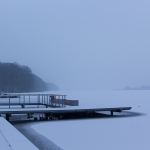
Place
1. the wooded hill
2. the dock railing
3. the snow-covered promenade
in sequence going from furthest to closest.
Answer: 1. the wooded hill
2. the dock railing
3. the snow-covered promenade

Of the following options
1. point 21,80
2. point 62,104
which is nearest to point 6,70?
point 21,80

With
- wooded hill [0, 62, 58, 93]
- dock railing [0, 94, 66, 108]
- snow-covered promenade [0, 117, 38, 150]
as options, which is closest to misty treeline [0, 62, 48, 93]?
wooded hill [0, 62, 58, 93]

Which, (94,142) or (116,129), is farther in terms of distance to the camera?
(116,129)

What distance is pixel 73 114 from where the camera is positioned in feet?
51.7

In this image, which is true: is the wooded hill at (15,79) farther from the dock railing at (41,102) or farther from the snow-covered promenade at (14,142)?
the snow-covered promenade at (14,142)

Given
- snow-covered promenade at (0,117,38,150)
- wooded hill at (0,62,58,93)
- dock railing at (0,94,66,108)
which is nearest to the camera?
snow-covered promenade at (0,117,38,150)

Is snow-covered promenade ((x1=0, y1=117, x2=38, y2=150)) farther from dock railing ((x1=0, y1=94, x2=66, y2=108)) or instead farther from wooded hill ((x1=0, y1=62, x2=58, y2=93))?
wooded hill ((x1=0, y1=62, x2=58, y2=93))

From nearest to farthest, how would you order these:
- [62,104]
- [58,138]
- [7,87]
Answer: [58,138] → [62,104] → [7,87]

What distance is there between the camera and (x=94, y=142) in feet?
25.7

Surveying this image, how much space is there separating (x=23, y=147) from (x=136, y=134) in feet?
13.8

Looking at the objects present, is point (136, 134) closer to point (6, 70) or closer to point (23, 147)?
point (23, 147)

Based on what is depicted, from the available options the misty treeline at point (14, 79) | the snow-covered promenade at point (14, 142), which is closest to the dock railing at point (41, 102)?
the snow-covered promenade at point (14, 142)

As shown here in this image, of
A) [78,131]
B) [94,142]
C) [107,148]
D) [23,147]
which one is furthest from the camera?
[78,131]

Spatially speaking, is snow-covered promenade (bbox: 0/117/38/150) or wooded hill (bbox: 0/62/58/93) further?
wooded hill (bbox: 0/62/58/93)
